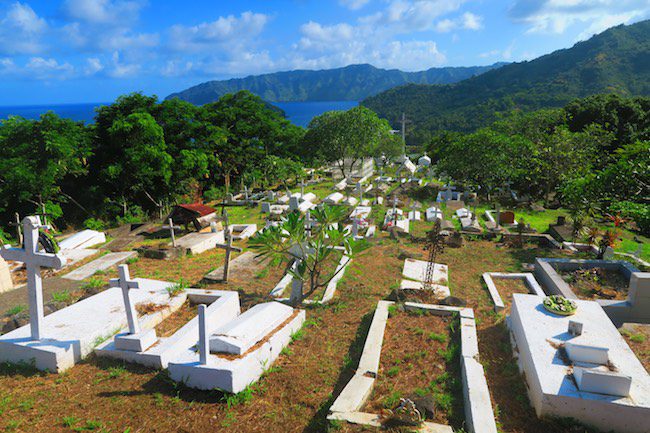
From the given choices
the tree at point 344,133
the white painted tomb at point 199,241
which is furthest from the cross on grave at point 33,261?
the tree at point 344,133

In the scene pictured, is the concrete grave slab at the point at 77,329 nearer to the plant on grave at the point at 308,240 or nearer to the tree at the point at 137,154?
the plant on grave at the point at 308,240

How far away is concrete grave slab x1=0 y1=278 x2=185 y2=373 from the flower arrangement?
21.0 ft

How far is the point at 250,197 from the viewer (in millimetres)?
23609

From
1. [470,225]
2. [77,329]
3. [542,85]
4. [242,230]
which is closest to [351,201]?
[470,225]

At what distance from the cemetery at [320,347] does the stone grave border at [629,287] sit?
0.03 meters

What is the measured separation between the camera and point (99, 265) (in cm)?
1024

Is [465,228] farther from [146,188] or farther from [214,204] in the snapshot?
[146,188]

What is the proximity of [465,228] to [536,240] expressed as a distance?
263cm

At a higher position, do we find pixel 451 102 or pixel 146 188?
pixel 451 102

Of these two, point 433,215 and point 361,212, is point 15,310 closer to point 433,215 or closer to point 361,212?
point 361,212

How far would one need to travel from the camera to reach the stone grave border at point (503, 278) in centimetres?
809

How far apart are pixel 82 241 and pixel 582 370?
14.5 m

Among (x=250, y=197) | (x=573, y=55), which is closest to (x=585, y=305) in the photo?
(x=250, y=197)

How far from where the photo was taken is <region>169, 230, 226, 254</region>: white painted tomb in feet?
39.8
